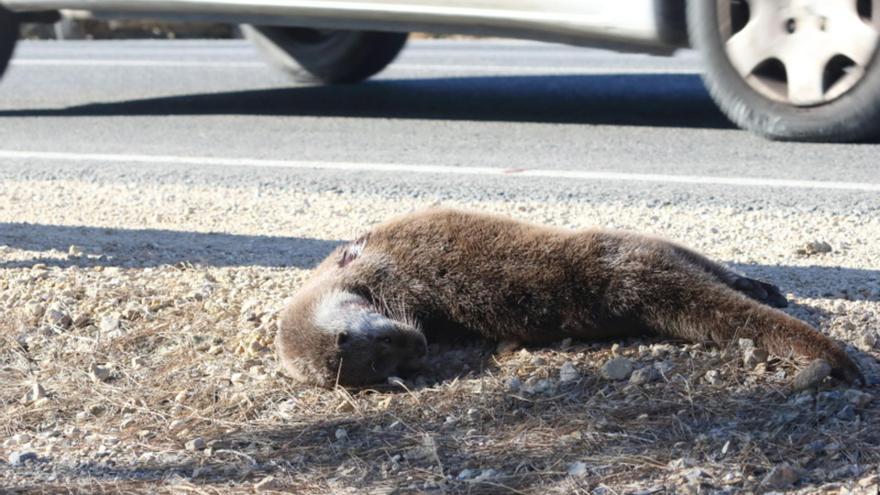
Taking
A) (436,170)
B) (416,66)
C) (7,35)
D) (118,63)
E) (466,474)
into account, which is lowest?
(118,63)

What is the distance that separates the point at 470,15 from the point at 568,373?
467 cm

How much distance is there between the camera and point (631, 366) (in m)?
3.93

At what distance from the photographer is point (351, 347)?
408 cm

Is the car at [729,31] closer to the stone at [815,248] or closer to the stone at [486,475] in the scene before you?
the stone at [815,248]

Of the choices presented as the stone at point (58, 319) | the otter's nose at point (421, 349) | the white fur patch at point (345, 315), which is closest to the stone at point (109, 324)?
the stone at point (58, 319)

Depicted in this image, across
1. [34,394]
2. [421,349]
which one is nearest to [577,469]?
[421,349]

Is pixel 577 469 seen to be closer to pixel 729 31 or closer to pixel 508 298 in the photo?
pixel 508 298

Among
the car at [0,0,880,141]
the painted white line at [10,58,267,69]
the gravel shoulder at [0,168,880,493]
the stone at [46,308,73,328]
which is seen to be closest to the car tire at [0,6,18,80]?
the car at [0,0,880,141]

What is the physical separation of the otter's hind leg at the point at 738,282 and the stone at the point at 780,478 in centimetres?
108

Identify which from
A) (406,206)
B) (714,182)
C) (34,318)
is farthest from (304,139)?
(34,318)

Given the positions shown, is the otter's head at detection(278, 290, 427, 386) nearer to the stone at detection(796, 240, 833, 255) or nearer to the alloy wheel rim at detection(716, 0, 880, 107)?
the stone at detection(796, 240, 833, 255)

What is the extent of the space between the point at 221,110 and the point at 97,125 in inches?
37.2

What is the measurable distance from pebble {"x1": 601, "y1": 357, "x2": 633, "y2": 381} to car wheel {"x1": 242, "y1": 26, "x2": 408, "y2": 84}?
7.29 metres

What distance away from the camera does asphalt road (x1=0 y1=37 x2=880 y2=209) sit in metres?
6.79
